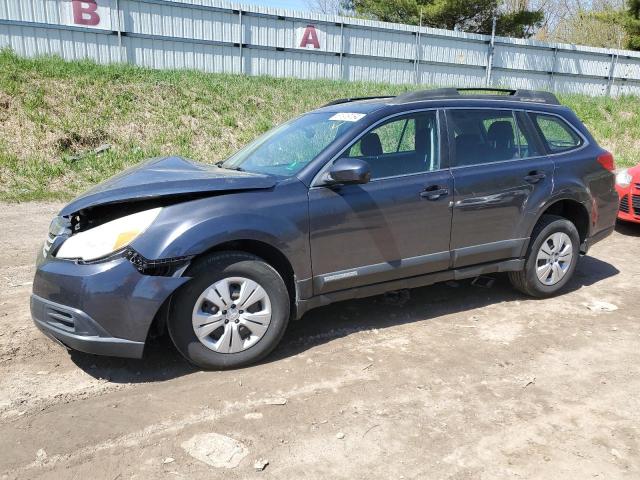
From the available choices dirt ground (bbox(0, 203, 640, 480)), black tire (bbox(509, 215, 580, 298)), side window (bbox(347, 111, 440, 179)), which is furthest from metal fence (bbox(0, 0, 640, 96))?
black tire (bbox(509, 215, 580, 298))

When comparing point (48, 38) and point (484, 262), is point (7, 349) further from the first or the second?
point (48, 38)

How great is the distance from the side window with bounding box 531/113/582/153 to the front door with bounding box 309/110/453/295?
1.20m

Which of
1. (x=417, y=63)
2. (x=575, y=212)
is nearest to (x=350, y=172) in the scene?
(x=575, y=212)

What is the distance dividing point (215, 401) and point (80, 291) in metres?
1.00

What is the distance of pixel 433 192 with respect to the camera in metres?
4.21

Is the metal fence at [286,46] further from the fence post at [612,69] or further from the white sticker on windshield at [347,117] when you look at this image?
the white sticker on windshield at [347,117]

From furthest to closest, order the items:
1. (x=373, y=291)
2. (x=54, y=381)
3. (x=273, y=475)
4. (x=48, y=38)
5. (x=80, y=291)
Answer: (x=48, y=38), (x=373, y=291), (x=54, y=381), (x=80, y=291), (x=273, y=475)

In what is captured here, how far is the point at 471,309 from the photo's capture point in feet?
15.8

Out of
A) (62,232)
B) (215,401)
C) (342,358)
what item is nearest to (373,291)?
(342,358)

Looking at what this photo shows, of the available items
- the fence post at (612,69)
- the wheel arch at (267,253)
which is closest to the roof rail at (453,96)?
the wheel arch at (267,253)

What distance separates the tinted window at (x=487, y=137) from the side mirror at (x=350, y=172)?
1007 mm

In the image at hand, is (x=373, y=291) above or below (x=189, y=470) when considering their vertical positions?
above

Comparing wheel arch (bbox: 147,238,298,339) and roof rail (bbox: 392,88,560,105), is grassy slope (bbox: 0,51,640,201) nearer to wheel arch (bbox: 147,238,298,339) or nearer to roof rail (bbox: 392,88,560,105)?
wheel arch (bbox: 147,238,298,339)

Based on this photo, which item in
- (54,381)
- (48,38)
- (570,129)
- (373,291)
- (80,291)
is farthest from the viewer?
(48,38)
